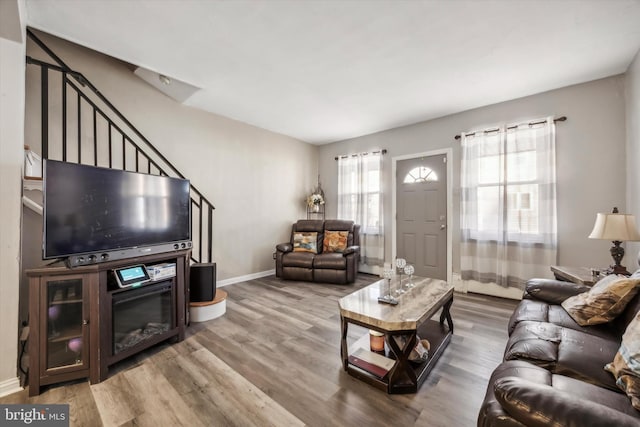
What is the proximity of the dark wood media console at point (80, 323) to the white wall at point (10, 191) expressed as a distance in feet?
0.62

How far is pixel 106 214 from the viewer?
193 cm

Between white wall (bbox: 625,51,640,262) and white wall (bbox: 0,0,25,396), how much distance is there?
496cm

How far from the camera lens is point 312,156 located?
562 centimetres

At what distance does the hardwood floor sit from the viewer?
4.82 feet

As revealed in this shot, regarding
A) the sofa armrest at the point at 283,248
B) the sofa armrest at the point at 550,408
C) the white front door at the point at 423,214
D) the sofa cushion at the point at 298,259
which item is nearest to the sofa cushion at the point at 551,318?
the sofa armrest at the point at 550,408

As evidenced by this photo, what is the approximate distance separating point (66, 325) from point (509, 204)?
4.64m

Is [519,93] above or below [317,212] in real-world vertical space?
above

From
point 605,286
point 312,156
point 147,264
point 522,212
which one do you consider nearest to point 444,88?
point 522,212

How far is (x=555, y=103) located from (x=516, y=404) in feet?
12.3

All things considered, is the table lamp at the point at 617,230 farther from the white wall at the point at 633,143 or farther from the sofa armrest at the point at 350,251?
the sofa armrest at the point at 350,251

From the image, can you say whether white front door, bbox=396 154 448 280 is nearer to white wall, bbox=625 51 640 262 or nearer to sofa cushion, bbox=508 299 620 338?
white wall, bbox=625 51 640 262

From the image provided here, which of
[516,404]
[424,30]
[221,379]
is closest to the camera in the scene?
[516,404]

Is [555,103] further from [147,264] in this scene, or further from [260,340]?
[147,264]

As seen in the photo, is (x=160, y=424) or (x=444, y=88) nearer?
(x=160, y=424)
